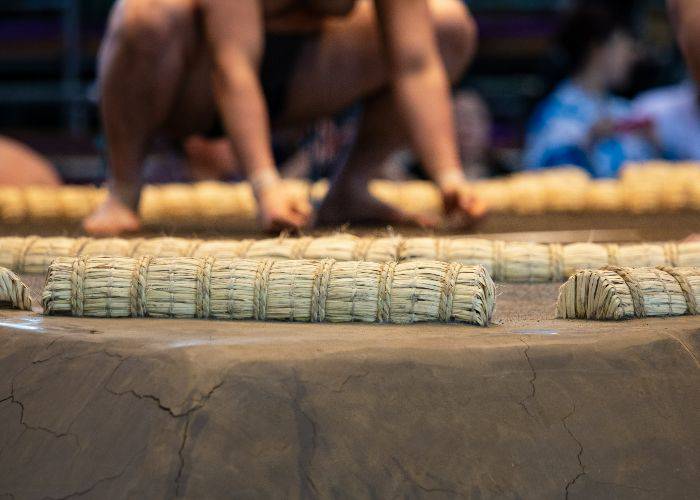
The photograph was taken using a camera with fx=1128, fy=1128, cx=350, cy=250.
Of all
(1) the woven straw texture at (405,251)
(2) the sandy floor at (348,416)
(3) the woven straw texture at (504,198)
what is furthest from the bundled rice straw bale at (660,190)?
(2) the sandy floor at (348,416)

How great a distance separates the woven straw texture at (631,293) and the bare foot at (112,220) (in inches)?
49.0

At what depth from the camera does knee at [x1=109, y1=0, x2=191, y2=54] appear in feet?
7.50

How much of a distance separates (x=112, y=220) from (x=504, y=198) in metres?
1.52

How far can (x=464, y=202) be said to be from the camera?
2.18 meters

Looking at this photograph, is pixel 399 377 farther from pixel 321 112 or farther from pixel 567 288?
pixel 321 112

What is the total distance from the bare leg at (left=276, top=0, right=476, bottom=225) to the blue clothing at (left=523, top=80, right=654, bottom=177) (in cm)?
234

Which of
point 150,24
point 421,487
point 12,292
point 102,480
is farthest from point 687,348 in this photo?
point 150,24

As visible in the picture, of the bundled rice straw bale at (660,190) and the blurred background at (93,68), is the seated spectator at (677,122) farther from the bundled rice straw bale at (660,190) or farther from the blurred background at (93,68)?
the bundled rice straw bale at (660,190)

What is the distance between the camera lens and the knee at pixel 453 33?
2.50 metres

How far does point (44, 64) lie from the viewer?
19.0 feet

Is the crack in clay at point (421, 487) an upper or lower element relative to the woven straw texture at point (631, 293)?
lower

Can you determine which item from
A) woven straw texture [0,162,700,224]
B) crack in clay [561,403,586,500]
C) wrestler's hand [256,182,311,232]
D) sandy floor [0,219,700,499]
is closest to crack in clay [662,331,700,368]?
sandy floor [0,219,700,499]

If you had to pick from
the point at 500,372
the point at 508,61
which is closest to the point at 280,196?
the point at 500,372

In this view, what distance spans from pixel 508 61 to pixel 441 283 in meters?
4.83
